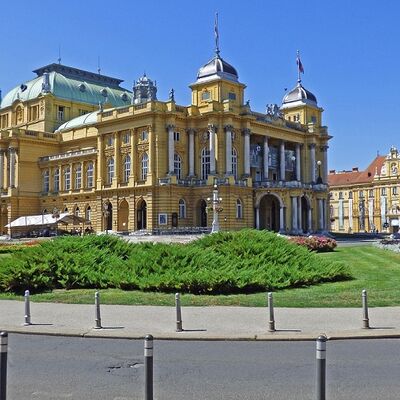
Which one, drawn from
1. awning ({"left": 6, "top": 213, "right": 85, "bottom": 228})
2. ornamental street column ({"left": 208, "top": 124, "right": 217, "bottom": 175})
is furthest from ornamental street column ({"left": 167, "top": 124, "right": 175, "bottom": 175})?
awning ({"left": 6, "top": 213, "right": 85, "bottom": 228})

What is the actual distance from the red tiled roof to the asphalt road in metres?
130

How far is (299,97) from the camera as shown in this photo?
102500 mm

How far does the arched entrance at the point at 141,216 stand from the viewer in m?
79.1

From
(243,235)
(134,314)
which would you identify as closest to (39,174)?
(243,235)

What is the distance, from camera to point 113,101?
357ft

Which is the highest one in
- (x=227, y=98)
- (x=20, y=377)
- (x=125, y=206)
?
(x=227, y=98)

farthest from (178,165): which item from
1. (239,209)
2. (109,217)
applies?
(109,217)

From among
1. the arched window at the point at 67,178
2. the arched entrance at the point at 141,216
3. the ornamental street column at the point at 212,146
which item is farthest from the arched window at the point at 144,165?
the arched window at the point at 67,178

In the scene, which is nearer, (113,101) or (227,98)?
(227,98)

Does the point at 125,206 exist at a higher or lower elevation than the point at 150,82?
lower

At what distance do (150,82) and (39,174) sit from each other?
977 inches

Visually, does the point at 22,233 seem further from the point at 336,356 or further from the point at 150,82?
the point at 336,356

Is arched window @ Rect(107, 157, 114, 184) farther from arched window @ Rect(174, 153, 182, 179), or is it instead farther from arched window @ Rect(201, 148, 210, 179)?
arched window @ Rect(201, 148, 210, 179)

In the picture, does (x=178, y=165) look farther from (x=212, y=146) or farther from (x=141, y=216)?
(x=141, y=216)
